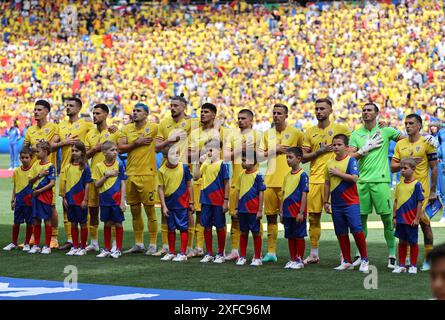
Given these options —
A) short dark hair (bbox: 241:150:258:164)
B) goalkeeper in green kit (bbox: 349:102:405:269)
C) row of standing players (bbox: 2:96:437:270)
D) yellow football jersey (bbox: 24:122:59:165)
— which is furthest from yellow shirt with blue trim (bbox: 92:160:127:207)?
goalkeeper in green kit (bbox: 349:102:405:269)

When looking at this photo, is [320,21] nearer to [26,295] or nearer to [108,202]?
[108,202]

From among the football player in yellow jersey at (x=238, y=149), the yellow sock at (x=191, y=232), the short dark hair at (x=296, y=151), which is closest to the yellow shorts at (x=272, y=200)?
the football player in yellow jersey at (x=238, y=149)

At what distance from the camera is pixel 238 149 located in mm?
11477

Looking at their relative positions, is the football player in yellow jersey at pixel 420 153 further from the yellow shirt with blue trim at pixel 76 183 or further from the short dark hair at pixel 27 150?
the short dark hair at pixel 27 150

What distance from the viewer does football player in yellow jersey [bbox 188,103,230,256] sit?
11.6 m

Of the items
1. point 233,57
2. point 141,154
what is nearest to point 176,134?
point 141,154

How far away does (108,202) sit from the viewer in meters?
11.8

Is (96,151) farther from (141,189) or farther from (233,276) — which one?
(233,276)

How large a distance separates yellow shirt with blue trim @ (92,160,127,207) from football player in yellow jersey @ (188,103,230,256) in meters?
0.90

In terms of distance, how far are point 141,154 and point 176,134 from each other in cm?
63

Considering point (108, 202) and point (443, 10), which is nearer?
point (108, 202)


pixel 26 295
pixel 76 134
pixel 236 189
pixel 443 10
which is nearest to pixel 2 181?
pixel 76 134

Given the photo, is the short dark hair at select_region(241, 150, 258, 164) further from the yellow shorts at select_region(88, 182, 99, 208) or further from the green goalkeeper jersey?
the yellow shorts at select_region(88, 182, 99, 208)
